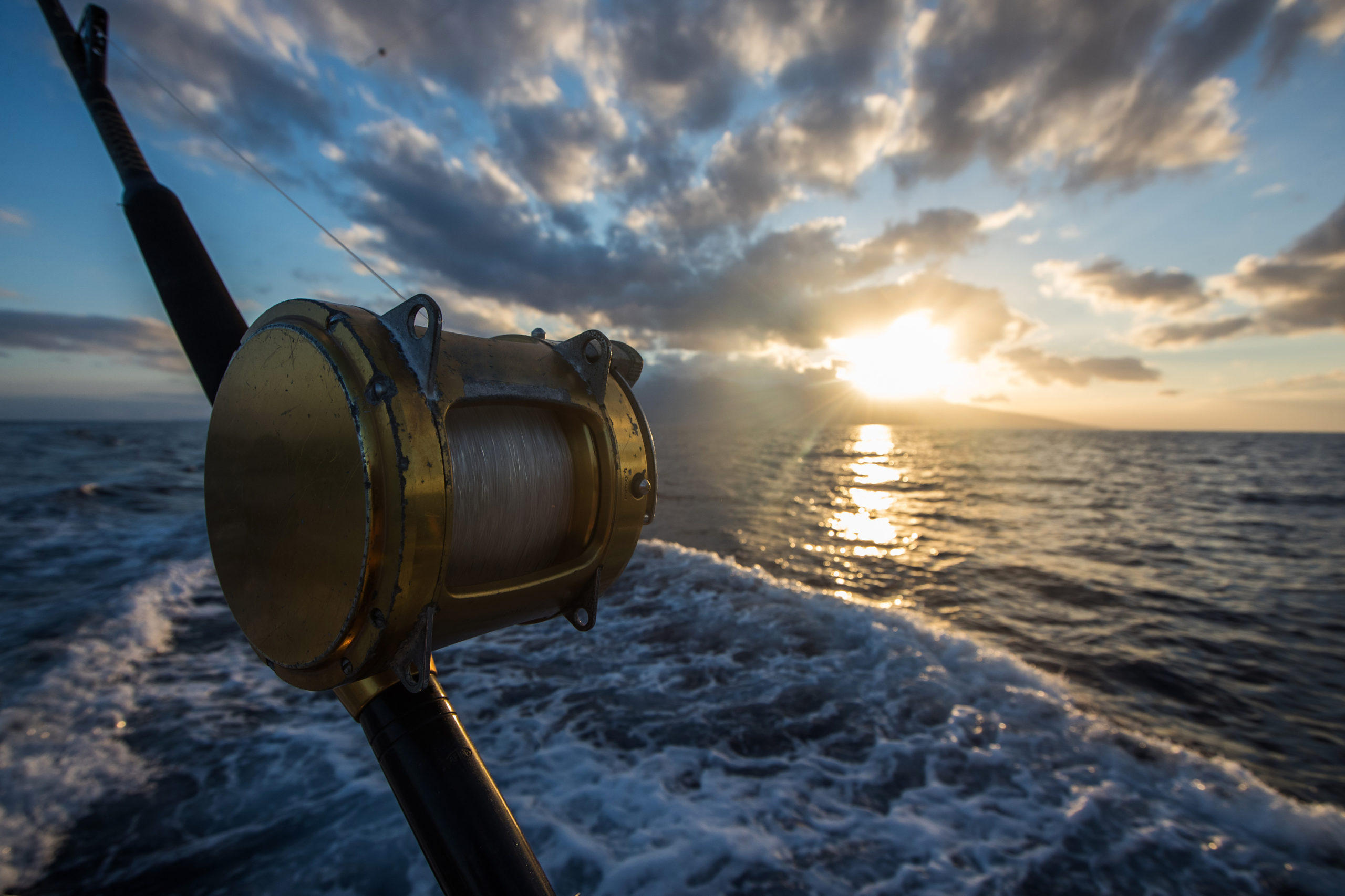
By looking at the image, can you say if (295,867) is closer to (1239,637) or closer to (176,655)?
(176,655)

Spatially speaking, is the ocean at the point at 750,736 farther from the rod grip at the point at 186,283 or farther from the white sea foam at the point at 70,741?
the rod grip at the point at 186,283

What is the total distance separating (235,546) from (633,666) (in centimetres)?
438

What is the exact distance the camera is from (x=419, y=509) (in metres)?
0.88

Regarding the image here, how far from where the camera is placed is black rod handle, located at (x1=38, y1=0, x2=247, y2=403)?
63.1 inches

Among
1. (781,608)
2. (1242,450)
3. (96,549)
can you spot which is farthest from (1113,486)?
(1242,450)

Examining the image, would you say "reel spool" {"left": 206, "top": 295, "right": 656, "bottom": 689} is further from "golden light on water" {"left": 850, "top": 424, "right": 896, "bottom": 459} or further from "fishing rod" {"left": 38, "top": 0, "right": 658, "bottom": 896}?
"golden light on water" {"left": 850, "top": 424, "right": 896, "bottom": 459}

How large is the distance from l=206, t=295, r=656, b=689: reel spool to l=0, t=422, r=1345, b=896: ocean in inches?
96.1

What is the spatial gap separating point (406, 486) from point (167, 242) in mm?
1479

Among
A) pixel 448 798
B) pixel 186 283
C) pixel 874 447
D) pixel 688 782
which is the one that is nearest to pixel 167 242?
pixel 186 283

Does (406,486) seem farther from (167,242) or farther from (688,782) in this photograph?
(688,782)

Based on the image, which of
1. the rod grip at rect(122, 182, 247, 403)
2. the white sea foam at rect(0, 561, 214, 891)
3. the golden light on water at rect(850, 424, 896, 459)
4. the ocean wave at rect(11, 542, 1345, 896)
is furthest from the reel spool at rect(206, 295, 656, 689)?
the golden light on water at rect(850, 424, 896, 459)

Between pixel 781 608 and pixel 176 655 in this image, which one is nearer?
pixel 176 655

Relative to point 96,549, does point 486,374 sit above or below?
above

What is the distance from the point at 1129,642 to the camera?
20.3 ft
